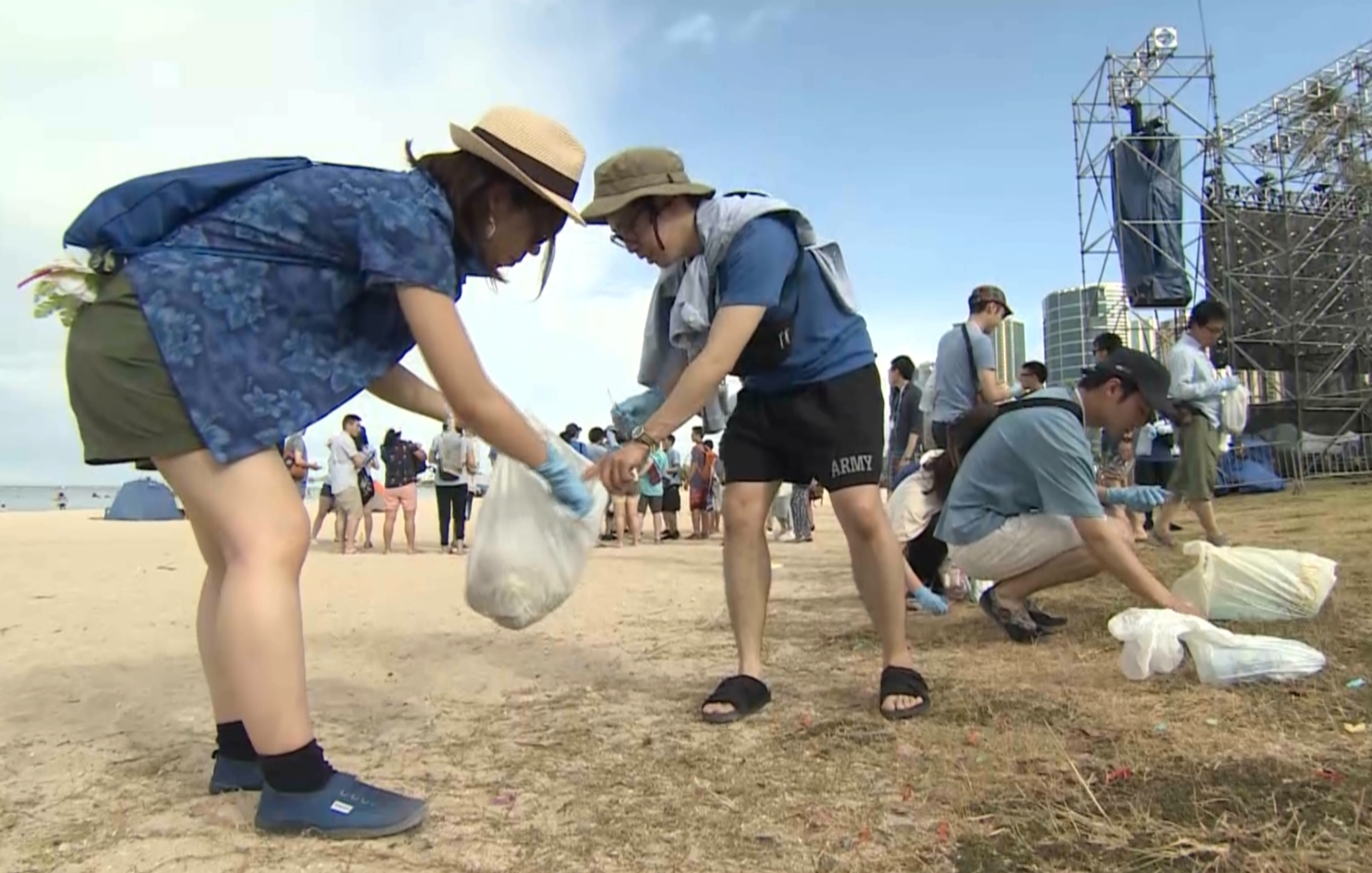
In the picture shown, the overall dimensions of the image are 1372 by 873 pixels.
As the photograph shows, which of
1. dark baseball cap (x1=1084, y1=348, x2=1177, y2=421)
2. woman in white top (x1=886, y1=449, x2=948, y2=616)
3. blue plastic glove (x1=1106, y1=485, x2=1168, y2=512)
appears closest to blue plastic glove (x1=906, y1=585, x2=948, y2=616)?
woman in white top (x1=886, y1=449, x2=948, y2=616)

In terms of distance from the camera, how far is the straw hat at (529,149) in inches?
83.2

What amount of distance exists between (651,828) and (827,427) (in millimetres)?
1417

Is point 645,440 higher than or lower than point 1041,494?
higher

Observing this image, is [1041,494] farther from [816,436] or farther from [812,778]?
[812,778]

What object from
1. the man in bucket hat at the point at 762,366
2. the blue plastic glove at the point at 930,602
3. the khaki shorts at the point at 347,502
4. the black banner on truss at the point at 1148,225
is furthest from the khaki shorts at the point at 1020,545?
the black banner on truss at the point at 1148,225

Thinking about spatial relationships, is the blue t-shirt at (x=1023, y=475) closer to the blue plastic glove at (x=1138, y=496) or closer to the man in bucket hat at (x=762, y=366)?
the blue plastic glove at (x=1138, y=496)

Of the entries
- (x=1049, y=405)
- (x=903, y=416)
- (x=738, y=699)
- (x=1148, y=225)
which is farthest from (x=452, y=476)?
(x=1148, y=225)

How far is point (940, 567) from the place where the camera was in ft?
17.7

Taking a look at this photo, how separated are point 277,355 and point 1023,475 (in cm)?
295

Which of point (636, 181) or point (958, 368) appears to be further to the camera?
point (958, 368)

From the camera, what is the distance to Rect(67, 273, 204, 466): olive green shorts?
1.93m

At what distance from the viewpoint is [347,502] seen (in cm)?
1066

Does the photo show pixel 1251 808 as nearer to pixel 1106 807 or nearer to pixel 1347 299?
pixel 1106 807

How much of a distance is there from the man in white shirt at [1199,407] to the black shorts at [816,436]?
4.21 m
